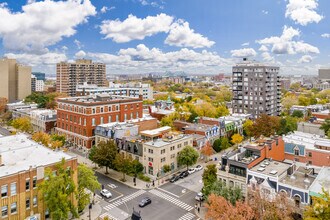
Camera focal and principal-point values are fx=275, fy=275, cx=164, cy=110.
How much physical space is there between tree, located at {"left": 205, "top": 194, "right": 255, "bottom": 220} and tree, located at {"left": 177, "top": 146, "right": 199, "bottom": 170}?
74.7ft

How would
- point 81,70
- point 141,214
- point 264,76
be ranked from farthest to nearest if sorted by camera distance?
point 81,70, point 264,76, point 141,214

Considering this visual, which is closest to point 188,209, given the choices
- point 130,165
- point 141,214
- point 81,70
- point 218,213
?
point 141,214

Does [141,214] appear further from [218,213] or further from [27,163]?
[27,163]

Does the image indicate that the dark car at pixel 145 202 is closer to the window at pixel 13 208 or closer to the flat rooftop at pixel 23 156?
the flat rooftop at pixel 23 156

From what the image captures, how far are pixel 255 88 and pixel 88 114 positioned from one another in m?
66.3

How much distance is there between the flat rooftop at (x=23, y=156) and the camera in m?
37.4

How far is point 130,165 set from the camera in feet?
175

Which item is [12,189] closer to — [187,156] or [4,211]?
[4,211]

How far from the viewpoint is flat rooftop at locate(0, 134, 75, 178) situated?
37.4 m

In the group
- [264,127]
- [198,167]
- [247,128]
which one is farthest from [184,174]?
[247,128]

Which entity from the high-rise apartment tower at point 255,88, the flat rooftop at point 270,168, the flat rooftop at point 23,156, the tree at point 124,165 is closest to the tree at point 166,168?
the tree at point 124,165

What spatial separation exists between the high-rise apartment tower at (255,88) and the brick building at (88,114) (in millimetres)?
44497

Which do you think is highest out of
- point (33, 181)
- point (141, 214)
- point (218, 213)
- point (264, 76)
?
point (264, 76)

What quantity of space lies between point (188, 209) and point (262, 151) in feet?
52.1
